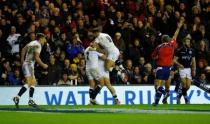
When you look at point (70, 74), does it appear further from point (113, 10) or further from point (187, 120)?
point (187, 120)

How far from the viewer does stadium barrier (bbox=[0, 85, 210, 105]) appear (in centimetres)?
2125

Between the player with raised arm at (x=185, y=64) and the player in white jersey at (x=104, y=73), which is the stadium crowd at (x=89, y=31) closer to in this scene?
the player with raised arm at (x=185, y=64)

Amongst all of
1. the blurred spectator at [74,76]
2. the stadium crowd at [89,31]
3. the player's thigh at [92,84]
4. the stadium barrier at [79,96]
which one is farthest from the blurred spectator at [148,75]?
the player's thigh at [92,84]

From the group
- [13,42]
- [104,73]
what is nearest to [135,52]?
[104,73]

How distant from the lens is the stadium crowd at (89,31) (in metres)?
21.9

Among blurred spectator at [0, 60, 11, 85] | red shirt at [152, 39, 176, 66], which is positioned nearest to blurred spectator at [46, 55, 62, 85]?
blurred spectator at [0, 60, 11, 85]

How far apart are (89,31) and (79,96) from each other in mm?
2386

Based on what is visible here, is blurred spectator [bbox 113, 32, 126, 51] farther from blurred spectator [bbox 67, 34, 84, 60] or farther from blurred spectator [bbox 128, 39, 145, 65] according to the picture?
blurred spectator [bbox 67, 34, 84, 60]

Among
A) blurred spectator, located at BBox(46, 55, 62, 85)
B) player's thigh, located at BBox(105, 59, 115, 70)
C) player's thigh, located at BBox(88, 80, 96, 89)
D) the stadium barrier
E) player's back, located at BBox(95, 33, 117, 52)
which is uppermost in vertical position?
player's back, located at BBox(95, 33, 117, 52)

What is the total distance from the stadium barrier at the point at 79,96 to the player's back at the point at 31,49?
3.57 m

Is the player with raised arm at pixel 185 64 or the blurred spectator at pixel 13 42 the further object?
the blurred spectator at pixel 13 42

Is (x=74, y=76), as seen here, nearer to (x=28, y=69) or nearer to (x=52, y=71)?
(x=52, y=71)

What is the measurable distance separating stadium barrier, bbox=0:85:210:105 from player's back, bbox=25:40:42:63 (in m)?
3.57

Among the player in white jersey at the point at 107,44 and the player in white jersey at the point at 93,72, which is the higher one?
the player in white jersey at the point at 107,44
